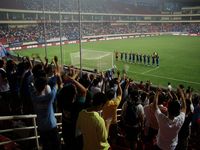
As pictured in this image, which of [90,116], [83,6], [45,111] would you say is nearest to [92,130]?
[90,116]

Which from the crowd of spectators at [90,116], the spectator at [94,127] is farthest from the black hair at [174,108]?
the spectator at [94,127]

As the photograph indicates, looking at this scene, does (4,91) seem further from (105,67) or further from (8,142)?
(105,67)

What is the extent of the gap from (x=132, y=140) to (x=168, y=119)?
5.13 feet

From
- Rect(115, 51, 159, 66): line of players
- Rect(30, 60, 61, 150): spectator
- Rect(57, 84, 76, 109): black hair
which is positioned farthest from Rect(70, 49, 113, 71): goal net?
Rect(57, 84, 76, 109): black hair

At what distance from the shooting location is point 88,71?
20.4m

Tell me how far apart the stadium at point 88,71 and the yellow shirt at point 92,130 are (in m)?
0.02

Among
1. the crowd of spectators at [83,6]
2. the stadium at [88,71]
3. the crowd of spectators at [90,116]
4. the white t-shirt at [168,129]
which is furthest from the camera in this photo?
the crowd of spectators at [83,6]

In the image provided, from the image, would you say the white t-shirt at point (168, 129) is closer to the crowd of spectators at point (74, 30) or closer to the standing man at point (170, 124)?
the standing man at point (170, 124)

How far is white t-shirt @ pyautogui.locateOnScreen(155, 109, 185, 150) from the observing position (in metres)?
4.67

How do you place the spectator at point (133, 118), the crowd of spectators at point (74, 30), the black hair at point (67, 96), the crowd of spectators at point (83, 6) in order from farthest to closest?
the crowd of spectators at point (83, 6)
the crowd of spectators at point (74, 30)
the spectator at point (133, 118)
the black hair at point (67, 96)

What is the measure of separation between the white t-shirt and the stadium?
2.7 inches

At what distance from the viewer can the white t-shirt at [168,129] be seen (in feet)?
15.3

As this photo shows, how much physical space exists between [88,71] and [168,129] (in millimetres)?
15843

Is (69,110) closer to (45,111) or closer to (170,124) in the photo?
(45,111)
